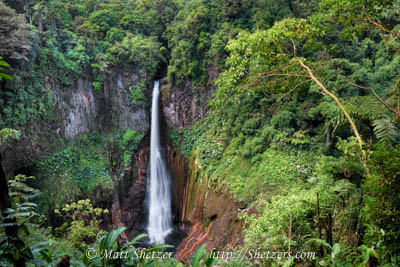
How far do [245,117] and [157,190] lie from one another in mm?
6334

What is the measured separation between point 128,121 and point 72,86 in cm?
329

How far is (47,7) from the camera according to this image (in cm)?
1147

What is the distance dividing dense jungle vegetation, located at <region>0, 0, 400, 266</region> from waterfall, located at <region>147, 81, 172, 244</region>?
1075mm

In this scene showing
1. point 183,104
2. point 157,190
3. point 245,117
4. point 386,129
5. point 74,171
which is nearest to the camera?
point 386,129

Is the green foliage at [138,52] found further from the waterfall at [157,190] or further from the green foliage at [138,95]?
the waterfall at [157,190]

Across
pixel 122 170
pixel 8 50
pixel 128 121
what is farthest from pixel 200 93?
pixel 8 50

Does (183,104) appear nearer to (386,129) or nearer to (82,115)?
(82,115)

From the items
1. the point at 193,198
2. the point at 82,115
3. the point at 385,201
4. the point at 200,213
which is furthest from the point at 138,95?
the point at 385,201

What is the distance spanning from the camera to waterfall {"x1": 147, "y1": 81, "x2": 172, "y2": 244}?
38.9ft

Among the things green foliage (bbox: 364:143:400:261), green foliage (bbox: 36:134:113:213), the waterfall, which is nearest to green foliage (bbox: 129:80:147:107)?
the waterfall

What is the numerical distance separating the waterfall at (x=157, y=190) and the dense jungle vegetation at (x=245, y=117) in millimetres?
1075

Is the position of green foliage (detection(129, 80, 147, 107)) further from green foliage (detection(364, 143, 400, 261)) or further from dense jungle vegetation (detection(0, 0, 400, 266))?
green foliage (detection(364, 143, 400, 261))

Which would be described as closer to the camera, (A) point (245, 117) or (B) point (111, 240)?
(B) point (111, 240)

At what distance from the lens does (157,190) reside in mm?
12664
